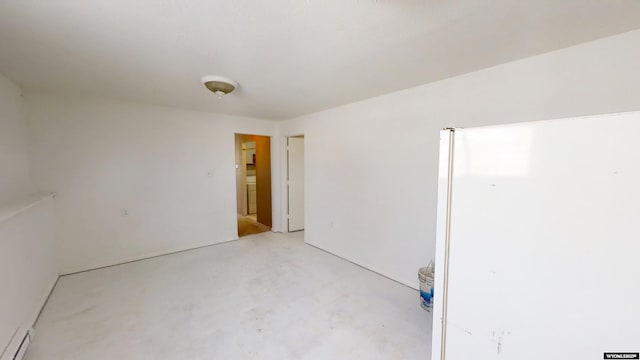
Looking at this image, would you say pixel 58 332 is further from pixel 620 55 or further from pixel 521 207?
pixel 620 55

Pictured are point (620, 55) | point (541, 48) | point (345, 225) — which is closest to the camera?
point (620, 55)

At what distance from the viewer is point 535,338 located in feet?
2.67

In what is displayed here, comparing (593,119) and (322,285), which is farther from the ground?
(593,119)

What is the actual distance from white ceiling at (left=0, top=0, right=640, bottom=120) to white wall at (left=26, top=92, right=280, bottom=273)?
1.93ft

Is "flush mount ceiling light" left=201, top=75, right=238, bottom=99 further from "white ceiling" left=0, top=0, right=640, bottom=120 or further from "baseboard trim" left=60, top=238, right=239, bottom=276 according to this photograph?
"baseboard trim" left=60, top=238, right=239, bottom=276

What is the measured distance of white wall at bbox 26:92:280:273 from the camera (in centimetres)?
295

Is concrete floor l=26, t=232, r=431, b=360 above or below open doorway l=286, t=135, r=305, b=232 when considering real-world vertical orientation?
below

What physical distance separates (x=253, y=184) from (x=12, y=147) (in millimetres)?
4409

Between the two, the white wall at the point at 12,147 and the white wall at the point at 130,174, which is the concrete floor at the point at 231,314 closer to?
the white wall at the point at 130,174

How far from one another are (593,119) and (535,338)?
0.72 meters

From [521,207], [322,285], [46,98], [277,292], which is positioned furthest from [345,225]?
[46,98]

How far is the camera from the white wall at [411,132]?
1687 mm

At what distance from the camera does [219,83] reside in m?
2.41

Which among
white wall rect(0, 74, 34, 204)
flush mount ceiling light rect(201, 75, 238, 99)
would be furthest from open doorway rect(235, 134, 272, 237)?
white wall rect(0, 74, 34, 204)
